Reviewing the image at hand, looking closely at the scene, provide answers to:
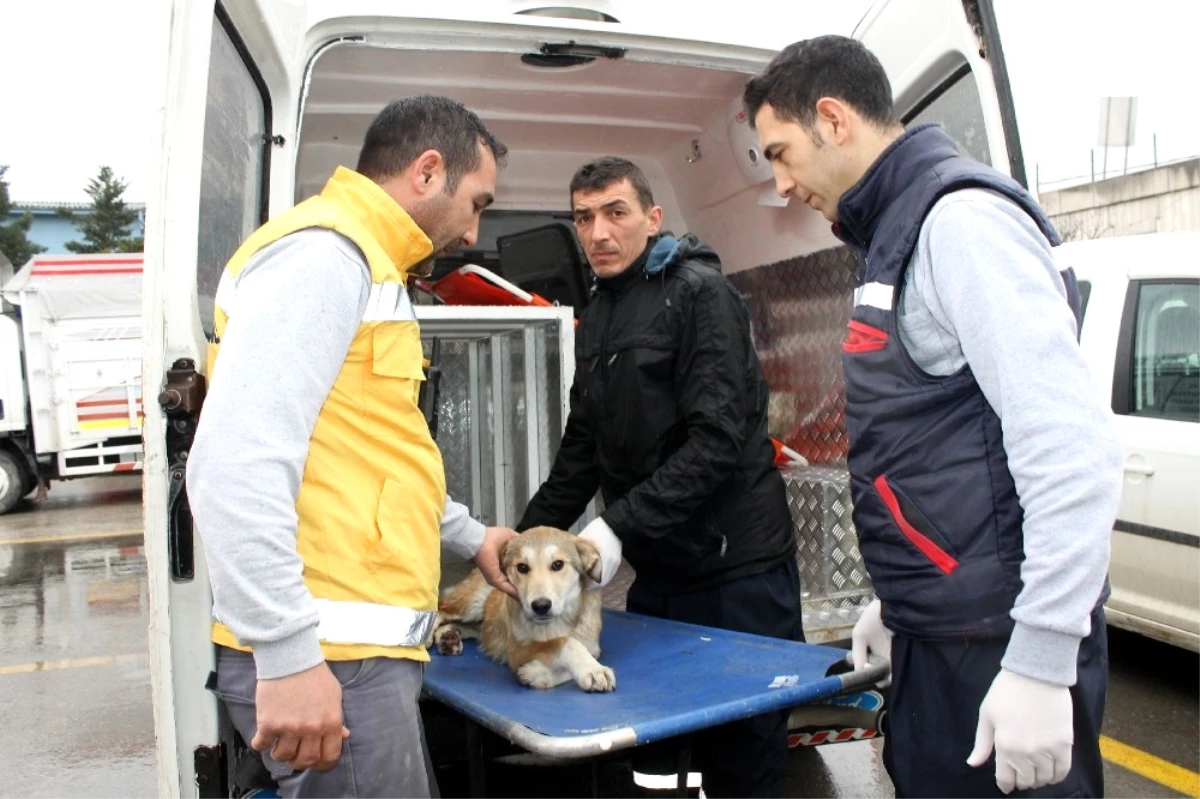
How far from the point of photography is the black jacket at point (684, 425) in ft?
9.70

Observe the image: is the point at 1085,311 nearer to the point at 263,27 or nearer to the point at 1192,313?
the point at 1192,313

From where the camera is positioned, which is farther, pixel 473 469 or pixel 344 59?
pixel 473 469

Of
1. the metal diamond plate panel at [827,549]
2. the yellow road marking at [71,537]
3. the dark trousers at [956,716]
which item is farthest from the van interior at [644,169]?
the yellow road marking at [71,537]

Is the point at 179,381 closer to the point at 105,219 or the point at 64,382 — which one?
the point at 64,382

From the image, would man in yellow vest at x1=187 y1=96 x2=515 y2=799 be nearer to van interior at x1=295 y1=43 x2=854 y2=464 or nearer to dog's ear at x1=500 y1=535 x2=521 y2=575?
dog's ear at x1=500 y1=535 x2=521 y2=575

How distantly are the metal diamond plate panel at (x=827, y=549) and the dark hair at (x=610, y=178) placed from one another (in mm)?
1498

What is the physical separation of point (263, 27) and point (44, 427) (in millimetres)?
13843

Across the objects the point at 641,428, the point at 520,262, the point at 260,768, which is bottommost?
the point at 260,768

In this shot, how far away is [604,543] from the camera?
3.00 metres

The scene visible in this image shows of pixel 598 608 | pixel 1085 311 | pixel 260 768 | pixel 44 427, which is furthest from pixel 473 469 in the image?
pixel 44 427

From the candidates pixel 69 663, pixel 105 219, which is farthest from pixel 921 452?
pixel 105 219

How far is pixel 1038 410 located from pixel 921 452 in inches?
10.5

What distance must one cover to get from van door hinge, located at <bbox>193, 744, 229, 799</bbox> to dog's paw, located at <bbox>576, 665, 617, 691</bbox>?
99 centimetres

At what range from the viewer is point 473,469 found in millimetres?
4977
